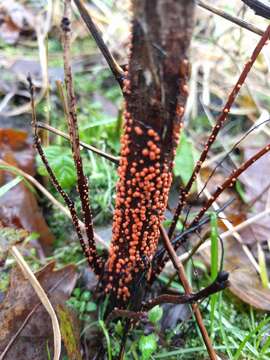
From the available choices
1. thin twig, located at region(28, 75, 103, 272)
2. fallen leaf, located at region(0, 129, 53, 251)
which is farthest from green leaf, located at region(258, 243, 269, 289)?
fallen leaf, located at region(0, 129, 53, 251)

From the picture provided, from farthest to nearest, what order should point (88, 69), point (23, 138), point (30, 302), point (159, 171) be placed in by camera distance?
point (88, 69) < point (23, 138) < point (30, 302) < point (159, 171)

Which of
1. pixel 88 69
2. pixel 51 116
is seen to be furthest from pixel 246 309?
pixel 88 69

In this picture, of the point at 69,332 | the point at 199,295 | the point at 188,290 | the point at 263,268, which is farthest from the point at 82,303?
the point at 263,268

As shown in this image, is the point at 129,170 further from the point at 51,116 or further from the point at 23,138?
the point at 51,116

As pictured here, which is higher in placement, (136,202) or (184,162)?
(184,162)

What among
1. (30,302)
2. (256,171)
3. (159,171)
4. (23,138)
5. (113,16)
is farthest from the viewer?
(113,16)

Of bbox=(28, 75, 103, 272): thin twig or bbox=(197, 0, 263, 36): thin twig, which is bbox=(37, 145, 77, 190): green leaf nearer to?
bbox=(28, 75, 103, 272): thin twig

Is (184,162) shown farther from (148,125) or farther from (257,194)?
(148,125)
